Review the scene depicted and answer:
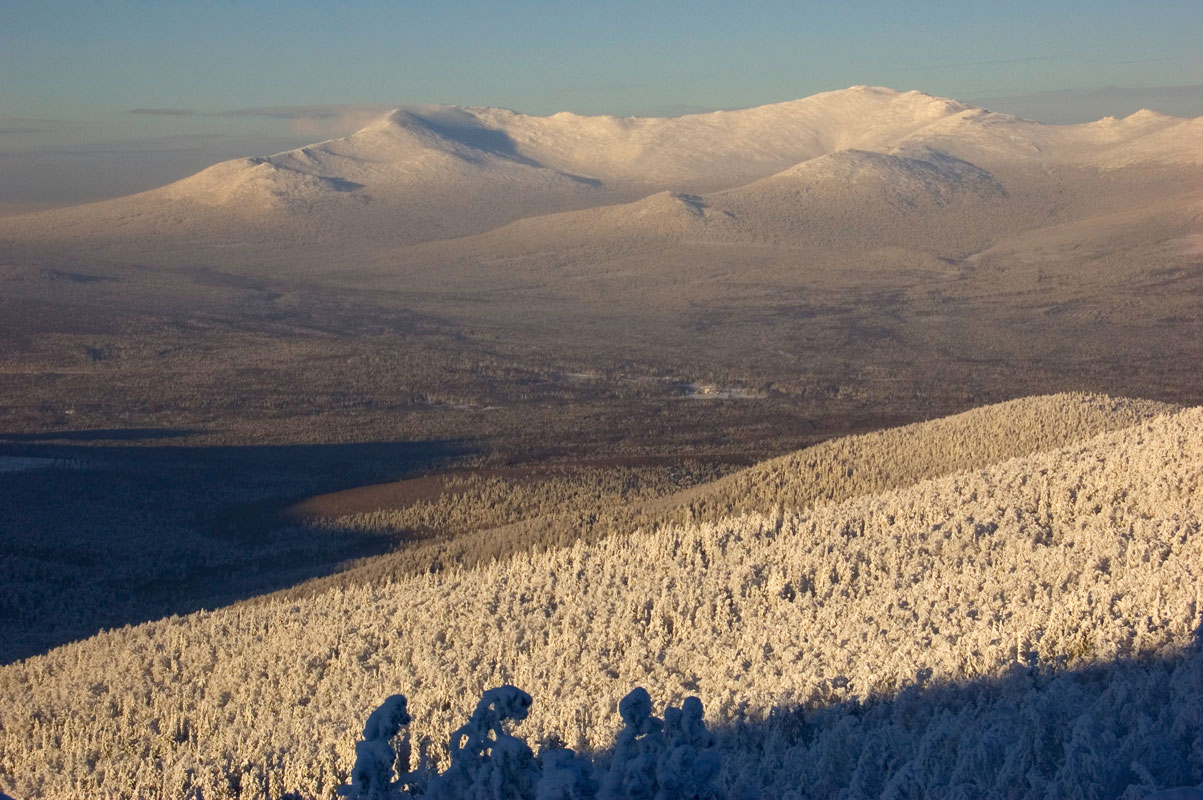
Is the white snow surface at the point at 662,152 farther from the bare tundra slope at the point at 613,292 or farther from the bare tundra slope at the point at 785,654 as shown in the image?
the bare tundra slope at the point at 785,654

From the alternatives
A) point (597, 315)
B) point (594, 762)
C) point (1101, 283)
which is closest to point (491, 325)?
point (597, 315)

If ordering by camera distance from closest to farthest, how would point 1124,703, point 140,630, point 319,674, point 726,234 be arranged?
point 1124,703 → point 319,674 → point 140,630 → point 726,234

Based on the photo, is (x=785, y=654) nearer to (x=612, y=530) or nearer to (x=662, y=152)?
(x=612, y=530)

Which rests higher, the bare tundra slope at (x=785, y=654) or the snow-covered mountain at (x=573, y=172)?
the snow-covered mountain at (x=573, y=172)

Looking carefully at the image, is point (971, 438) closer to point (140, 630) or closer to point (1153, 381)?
point (140, 630)

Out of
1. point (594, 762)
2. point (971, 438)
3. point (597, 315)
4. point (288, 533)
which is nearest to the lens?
point (594, 762)

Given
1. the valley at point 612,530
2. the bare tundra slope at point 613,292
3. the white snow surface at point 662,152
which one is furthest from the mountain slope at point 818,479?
the white snow surface at point 662,152

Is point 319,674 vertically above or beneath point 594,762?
beneath

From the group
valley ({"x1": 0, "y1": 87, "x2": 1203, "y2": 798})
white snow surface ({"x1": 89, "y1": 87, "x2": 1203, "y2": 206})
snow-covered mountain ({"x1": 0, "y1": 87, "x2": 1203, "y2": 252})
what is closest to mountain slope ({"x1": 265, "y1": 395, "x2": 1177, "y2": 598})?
valley ({"x1": 0, "y1": 87, "x2": 1203, "y2": 798})

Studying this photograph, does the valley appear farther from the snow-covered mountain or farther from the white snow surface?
the white snow surface
